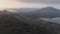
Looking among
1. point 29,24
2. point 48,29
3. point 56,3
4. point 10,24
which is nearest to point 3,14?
point 10,24

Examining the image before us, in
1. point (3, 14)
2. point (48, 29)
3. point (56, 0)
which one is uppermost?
point (56, 0)

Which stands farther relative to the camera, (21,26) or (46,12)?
(46,12)

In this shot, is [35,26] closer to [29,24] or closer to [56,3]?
[29,24]

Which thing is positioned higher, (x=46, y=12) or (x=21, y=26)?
(x=46, y=12)

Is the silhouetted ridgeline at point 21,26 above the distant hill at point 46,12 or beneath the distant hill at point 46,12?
beneath

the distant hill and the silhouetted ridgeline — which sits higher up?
the distant hill

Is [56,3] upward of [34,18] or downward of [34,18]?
upward

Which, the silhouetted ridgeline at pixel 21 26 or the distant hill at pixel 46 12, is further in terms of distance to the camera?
the distant hill at pixel 46 12

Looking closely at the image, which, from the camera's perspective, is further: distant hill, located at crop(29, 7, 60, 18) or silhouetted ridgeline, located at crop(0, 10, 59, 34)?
distant hill, located at crop(29, 7, 60, 18)
